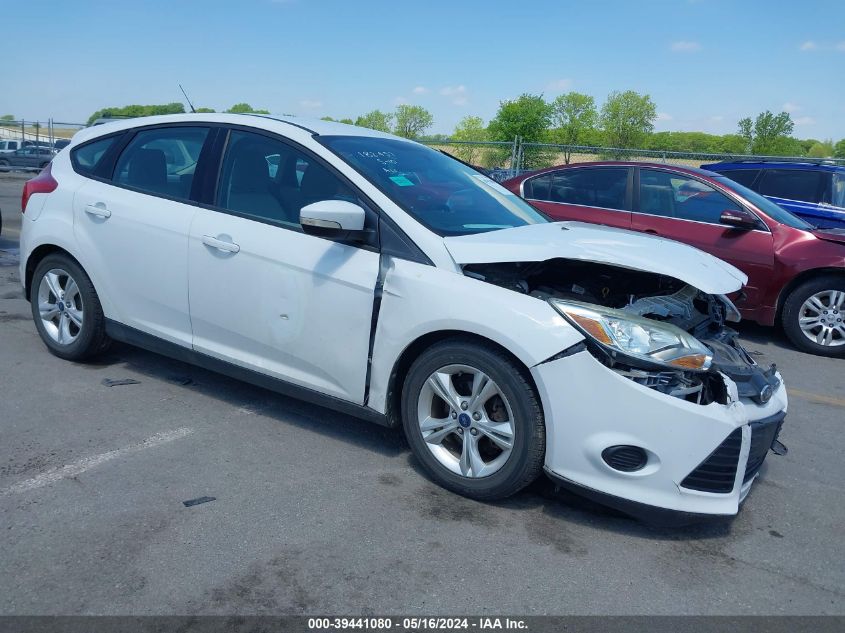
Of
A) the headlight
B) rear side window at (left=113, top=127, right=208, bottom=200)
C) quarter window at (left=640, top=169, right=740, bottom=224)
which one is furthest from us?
quarter window at (left=640, top=169, right=740, bottom=224)

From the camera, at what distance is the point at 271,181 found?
4207 millimetres

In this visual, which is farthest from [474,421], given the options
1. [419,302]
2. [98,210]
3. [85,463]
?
[98,210]

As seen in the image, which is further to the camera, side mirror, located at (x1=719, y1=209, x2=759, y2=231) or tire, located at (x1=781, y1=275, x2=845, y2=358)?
side mirror, located at (x1=719, y1=209, x2=759, y2=231)

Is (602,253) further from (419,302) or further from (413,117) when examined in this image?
(413,117)

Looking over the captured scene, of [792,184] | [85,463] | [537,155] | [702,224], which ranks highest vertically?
[537,155]

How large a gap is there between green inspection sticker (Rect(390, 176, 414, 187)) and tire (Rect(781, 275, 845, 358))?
470cm

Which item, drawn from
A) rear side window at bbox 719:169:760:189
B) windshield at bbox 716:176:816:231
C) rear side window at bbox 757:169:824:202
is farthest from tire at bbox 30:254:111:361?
rear side window at bbox 757:169:824:202

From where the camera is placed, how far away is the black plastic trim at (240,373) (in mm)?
3863

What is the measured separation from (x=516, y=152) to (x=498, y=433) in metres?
15.5

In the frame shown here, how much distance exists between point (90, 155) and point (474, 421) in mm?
3360

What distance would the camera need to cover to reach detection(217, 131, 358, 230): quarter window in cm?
404

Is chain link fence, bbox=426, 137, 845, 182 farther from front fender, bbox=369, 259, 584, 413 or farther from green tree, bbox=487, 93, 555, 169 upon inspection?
front fender, bbox=369, 259, 584, 413

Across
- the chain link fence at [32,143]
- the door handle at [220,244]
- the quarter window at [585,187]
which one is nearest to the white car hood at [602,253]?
the door handle at [220,244]

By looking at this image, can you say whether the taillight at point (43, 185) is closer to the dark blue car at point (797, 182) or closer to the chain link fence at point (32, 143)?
the dark blue car at point (797, 182)
